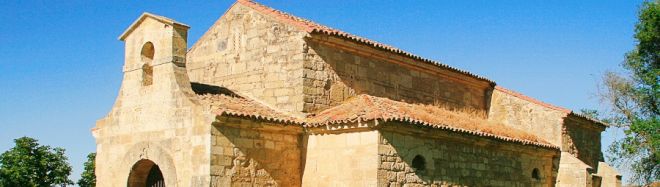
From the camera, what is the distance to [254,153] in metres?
12.2

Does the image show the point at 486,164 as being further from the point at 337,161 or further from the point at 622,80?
the point at 622,80

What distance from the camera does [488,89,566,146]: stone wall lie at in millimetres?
17438

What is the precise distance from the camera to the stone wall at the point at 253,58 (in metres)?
13.8

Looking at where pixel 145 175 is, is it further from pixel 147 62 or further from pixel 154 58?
pixel 154 58

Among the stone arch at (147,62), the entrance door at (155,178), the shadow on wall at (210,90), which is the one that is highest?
the stone arch at (147,62)

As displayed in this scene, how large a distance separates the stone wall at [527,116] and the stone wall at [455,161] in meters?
0.72

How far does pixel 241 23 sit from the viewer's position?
48.7 feet

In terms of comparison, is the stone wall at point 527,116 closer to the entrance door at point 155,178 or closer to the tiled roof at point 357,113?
the tiled roof at point 357,113

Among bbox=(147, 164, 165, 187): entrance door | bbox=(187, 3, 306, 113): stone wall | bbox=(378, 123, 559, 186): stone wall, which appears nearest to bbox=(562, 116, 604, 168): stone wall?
bbox=(378, 123, 559, 186): stone wall

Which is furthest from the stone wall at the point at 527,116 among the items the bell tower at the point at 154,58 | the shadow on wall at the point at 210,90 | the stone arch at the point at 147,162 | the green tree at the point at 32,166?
the green tree at the point at 32,166

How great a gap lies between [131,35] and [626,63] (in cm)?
1748

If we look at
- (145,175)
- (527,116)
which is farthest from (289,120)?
(527,116)

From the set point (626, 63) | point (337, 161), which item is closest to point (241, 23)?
point (337, 161)

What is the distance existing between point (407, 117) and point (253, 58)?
12.9ft
